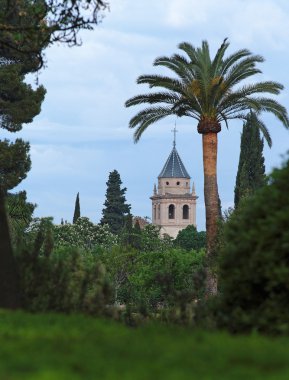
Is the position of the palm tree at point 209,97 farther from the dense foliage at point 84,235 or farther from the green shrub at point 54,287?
the dense foliage at point 84,235

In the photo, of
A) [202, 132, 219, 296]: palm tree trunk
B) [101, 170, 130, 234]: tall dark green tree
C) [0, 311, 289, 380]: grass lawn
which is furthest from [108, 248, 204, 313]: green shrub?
[101, 170, 130, 234]: tall dark green tree

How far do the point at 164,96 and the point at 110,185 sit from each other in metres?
109

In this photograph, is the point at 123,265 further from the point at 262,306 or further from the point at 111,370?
the point at 111,370

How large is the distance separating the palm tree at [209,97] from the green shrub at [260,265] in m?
25.7

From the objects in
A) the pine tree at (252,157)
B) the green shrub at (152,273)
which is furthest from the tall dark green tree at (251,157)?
the green shrub at (152,273)

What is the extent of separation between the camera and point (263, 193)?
12.6 metres

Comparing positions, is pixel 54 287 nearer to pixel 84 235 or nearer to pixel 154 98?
pixel 154 98

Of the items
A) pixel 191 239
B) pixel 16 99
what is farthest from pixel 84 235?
A: pixel 191 239

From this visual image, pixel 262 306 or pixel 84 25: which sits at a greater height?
pixel 84 25

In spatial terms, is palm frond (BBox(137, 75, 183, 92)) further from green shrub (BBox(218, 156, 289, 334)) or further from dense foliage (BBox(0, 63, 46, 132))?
green shrub (BBox(218, 156, 289, 334))

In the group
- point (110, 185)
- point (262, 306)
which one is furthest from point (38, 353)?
point (110, 185)

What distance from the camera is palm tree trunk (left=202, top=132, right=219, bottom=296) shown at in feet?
130

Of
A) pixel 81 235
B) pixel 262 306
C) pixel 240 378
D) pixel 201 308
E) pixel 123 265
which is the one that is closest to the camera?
pixel 240 378

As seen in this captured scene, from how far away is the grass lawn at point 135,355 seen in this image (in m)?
6.51
